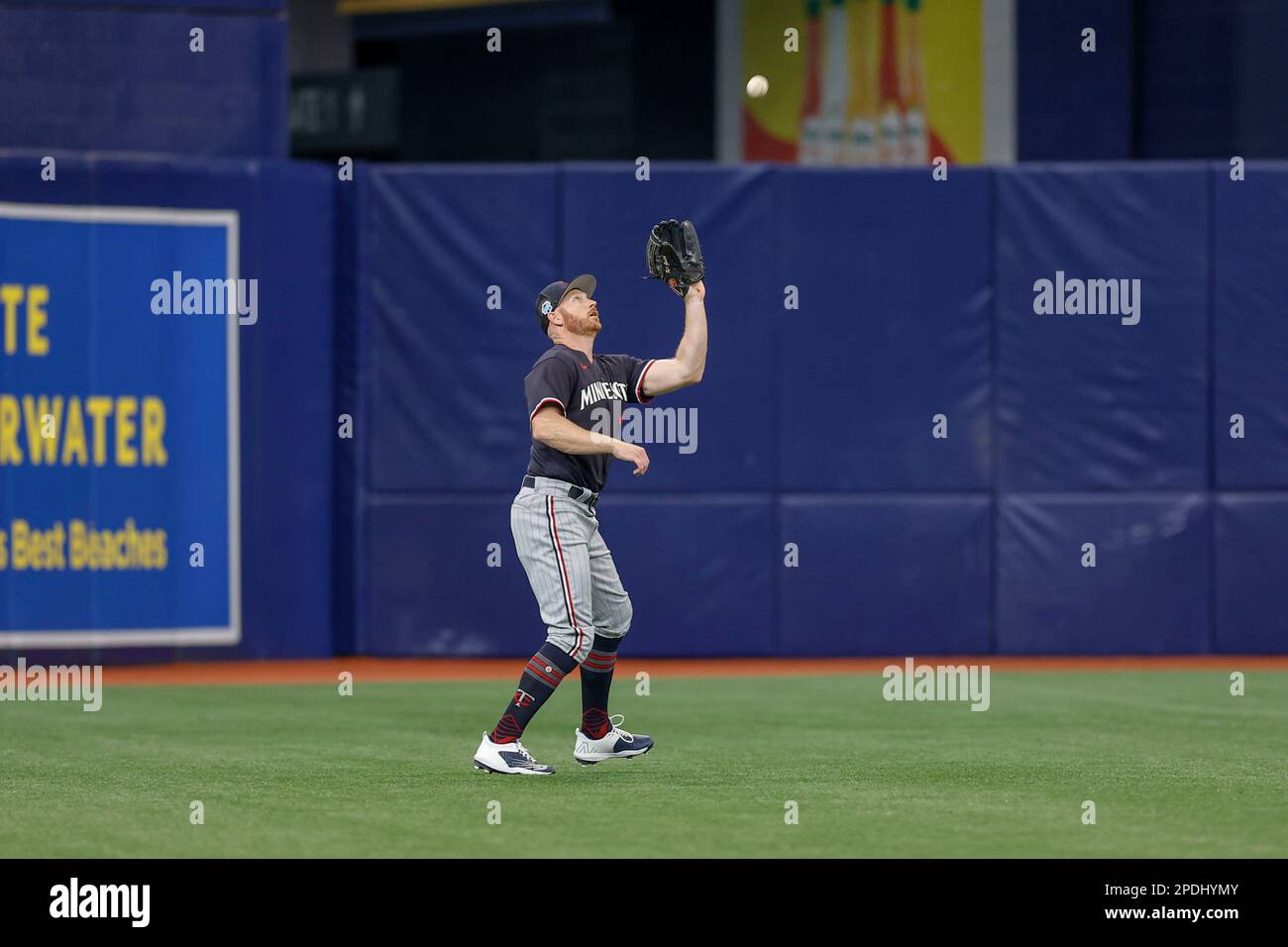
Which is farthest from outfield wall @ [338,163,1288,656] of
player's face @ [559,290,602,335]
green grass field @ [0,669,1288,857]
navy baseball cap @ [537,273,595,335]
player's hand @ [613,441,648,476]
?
player's hand @ [613,441,648,476]

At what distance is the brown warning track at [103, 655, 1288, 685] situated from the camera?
43.9 feet

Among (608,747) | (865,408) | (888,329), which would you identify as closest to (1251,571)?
(865,408)

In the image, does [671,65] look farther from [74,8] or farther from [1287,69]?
[74,8]

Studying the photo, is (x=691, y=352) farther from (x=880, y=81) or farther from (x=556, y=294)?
(x=880, y=81)

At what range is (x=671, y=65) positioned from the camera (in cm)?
2109

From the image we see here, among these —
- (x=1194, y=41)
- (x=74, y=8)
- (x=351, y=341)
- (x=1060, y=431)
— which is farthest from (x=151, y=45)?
(x=1194, y=41)

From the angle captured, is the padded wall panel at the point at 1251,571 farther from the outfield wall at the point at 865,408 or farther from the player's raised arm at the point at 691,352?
the player's raised arm at the point at 691,352

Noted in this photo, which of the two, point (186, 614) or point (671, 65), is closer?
point (186, 614)

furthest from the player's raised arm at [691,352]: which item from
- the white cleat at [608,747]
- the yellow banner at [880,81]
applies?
the yellow banner at [880,81]

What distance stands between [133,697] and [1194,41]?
1205cm

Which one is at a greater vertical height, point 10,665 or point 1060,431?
point 1060,431

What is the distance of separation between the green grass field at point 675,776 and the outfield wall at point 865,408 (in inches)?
73.9

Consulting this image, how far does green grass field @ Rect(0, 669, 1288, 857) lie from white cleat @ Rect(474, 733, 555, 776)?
5cm

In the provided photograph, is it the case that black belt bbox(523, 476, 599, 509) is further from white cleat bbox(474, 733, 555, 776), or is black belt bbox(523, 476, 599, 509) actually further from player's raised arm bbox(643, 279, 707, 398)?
white cleat bbox(474, 733, 555, 776)
